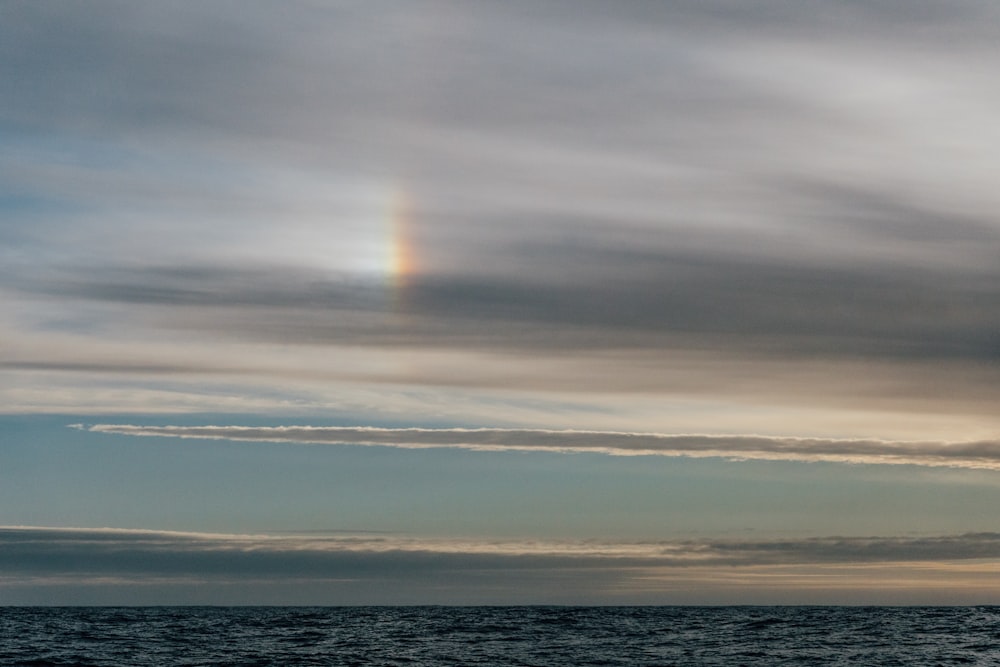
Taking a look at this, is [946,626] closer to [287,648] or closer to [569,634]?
[569,634]

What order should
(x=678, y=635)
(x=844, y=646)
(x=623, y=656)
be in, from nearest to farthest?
1. (x=623, y=656)
2. (x=844, y=646)
3. (x=678, y=635)

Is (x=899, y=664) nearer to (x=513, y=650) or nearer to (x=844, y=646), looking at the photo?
(x=844, y=646)

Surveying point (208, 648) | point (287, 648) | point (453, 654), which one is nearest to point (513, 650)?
point (453, 654)

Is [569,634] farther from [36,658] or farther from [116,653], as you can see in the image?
[36,658]

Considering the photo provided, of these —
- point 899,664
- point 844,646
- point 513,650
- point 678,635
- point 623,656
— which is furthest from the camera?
point 678,635

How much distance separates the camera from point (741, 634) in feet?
389


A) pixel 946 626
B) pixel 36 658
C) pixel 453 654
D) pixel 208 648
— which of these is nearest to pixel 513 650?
pixel 453 654

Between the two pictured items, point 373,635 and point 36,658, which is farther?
point 373,635

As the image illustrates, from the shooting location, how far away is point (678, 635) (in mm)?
117250

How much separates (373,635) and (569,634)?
61.7 feet

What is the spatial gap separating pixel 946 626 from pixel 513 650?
6638 centimetres

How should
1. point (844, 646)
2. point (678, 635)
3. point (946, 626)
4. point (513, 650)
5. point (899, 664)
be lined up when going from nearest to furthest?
point (899, 664), point (513, 650), point (844, 646), point (678, 635), point (946, 626)

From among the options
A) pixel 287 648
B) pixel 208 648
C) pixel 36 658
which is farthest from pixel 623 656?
pixel 36 658

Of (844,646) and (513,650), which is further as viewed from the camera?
(844,646)
